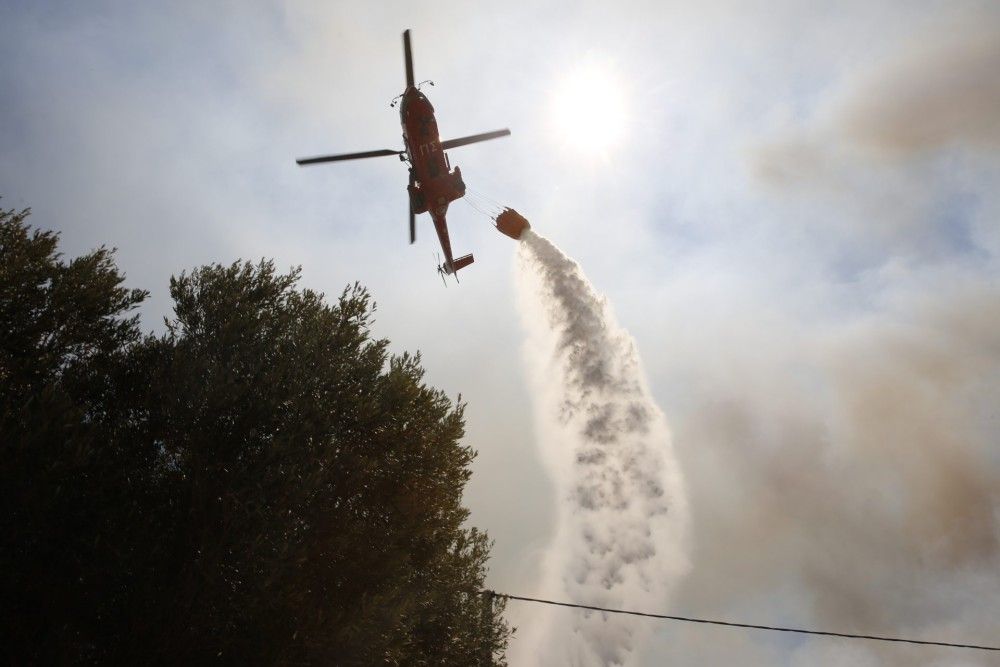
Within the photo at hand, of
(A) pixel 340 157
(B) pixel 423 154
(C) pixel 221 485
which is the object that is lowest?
(C) pixel 221 485

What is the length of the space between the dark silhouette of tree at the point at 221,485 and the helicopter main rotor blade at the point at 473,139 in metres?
9.22

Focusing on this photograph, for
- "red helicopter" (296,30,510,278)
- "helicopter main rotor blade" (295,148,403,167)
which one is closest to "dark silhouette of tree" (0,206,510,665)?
"helicopter main rotor blade" (295,148,403,167)

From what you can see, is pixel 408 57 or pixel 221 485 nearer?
pixel 221 485

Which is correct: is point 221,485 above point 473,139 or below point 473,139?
below

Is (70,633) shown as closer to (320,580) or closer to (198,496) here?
(198,496)

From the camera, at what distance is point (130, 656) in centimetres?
1231

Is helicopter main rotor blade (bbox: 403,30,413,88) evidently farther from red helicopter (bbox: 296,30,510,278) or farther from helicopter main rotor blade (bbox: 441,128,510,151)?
helicopter main rotor blade (bbox: 441,128,510,151)

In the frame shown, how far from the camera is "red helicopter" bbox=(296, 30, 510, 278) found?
2419 cm

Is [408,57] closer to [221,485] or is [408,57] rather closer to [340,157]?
A: [340,157]

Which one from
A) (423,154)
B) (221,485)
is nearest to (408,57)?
(423,154)

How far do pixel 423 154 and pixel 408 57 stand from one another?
390 centimetres

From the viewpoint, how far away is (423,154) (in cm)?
2548

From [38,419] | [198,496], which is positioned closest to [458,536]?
[198,496]

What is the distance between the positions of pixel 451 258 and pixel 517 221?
3.92 metres
